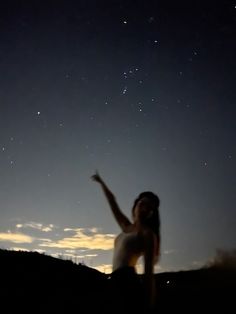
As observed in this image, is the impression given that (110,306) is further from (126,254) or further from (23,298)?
(126,254)

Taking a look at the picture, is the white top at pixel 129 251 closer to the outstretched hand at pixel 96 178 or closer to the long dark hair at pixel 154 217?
the long dark hair at pixel 154 217

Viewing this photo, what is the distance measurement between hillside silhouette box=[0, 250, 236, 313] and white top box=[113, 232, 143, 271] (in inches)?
287

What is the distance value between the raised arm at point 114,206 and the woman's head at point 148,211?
9.7 inches

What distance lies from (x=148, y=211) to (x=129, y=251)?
1.55 ft

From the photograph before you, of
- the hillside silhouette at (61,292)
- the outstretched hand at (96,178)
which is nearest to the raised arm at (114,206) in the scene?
the outstretched hand at (96,178)

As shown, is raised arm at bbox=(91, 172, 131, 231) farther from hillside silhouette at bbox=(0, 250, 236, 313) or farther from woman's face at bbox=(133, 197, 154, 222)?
hillside silhouette at bbox=(0, 250, 236, 313)

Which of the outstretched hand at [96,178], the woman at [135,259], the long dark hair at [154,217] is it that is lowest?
the woman at [135,259]

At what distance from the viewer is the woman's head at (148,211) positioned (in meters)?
3.85

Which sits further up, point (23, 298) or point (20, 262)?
point (20, 262)

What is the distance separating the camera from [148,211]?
389 cm

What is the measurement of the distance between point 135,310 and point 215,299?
17153 mm

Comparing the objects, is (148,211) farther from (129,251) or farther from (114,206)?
(114,206)

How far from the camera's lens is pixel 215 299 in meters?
19.1

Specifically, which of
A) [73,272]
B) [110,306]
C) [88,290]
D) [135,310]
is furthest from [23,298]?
[135,310]
